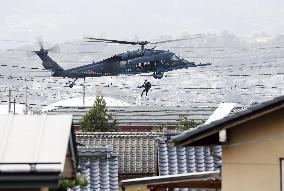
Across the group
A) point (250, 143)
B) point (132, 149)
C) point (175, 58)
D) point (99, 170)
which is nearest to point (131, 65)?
point (175, 58)

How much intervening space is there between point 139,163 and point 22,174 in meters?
29.4

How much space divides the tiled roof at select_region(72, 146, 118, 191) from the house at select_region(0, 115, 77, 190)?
10.1 m

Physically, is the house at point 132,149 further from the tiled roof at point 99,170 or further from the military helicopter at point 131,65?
the military helicopter at point 131,65

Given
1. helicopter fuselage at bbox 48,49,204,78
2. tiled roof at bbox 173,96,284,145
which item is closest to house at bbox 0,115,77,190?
tiled roof at bbox 173,96,284,145

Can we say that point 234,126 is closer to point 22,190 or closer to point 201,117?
point 22,190

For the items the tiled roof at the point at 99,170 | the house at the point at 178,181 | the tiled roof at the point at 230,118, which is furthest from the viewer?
the tiled roof at the point at 99,170

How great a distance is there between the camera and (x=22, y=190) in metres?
12.2

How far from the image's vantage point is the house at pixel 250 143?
543 inches

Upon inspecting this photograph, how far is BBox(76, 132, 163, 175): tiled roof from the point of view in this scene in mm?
40625

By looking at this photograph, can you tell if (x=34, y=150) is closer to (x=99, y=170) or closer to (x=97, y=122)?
(x=99, y=170)

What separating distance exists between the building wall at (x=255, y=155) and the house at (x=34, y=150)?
198cm

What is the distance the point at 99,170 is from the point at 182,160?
3.47 m

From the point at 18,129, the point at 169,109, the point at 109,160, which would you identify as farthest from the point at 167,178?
the point at 169,109

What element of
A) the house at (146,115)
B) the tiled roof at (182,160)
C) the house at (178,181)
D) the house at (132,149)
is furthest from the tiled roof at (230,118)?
the house at (146,115)
